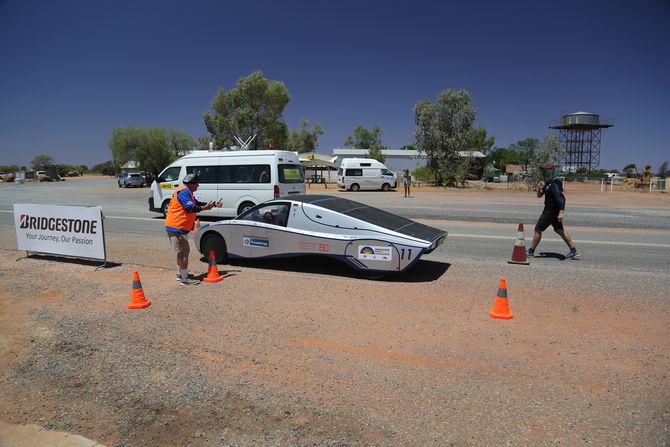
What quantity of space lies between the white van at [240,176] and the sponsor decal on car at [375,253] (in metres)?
7.78

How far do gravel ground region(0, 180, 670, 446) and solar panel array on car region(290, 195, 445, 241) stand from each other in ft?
2.65

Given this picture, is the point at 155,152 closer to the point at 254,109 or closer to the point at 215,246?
the point at 254,109

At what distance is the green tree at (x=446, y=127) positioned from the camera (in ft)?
142

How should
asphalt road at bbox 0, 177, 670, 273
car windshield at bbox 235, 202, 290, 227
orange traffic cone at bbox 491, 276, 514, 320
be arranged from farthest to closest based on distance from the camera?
asphalt road at bbox 0, 177, 670, 273 < car windshield at bbox 235, 202, 290, 227 < orange traffic cone at bbox 491, 276, 514, 320

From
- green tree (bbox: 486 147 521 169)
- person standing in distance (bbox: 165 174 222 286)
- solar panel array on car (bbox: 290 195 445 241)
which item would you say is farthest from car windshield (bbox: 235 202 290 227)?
green tree (bbox: 486 147 521 169)

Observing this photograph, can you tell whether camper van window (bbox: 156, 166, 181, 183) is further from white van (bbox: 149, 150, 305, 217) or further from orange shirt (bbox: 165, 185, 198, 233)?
orange shirt (bbox: 165, 185, 198, 233)

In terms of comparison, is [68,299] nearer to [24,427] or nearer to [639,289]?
[24,427]

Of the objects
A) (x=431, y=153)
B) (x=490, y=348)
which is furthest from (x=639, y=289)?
(x=431, y=153)

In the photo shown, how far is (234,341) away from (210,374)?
0.70m

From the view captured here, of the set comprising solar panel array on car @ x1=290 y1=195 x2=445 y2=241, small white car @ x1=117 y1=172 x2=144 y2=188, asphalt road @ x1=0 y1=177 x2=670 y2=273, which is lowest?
asphalt road @ x1=0 y1=177 x2=670 y2=273

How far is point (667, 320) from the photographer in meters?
5.28

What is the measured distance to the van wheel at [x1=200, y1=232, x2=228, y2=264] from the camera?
8.13m

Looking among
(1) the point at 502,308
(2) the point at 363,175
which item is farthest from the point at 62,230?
A: (2) the point at 363,175

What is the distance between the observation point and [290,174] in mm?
15141
